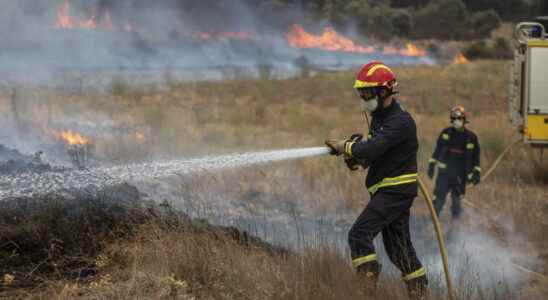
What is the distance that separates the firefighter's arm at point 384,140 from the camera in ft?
15.5

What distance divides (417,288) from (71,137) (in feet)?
25.0

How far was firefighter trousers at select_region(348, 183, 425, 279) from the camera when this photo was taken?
4.68 metres

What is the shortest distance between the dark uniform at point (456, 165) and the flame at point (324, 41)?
1079 inches

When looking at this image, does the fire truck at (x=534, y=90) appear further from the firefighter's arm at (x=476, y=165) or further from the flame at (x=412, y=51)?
the flame at (x=412, y=51)

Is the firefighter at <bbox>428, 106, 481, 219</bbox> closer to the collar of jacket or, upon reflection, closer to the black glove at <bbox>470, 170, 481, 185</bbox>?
the black glove at <bbox>470, 170, 481, 185</bbox>

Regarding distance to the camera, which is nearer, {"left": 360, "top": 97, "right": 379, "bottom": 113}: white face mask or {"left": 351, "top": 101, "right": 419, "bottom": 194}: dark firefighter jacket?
{"left": 351, "top": 101, "right": 419, "bottom": 194}: dark firefighter jacket

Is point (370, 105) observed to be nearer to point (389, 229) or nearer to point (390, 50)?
point (389, 229)

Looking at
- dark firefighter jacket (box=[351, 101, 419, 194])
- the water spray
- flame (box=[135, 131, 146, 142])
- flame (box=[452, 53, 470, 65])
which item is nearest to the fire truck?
the water spray

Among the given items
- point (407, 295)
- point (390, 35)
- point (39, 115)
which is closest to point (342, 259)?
point (407, 295)

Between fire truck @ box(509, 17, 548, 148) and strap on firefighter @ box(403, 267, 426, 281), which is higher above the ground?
fire truck @ box(509, 17, 548, 148)

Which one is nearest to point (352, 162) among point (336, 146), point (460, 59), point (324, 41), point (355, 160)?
point (355, 160)

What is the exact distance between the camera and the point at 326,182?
10.8m

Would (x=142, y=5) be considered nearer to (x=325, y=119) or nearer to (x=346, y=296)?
(x=325, y=119)

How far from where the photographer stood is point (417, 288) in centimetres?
462
